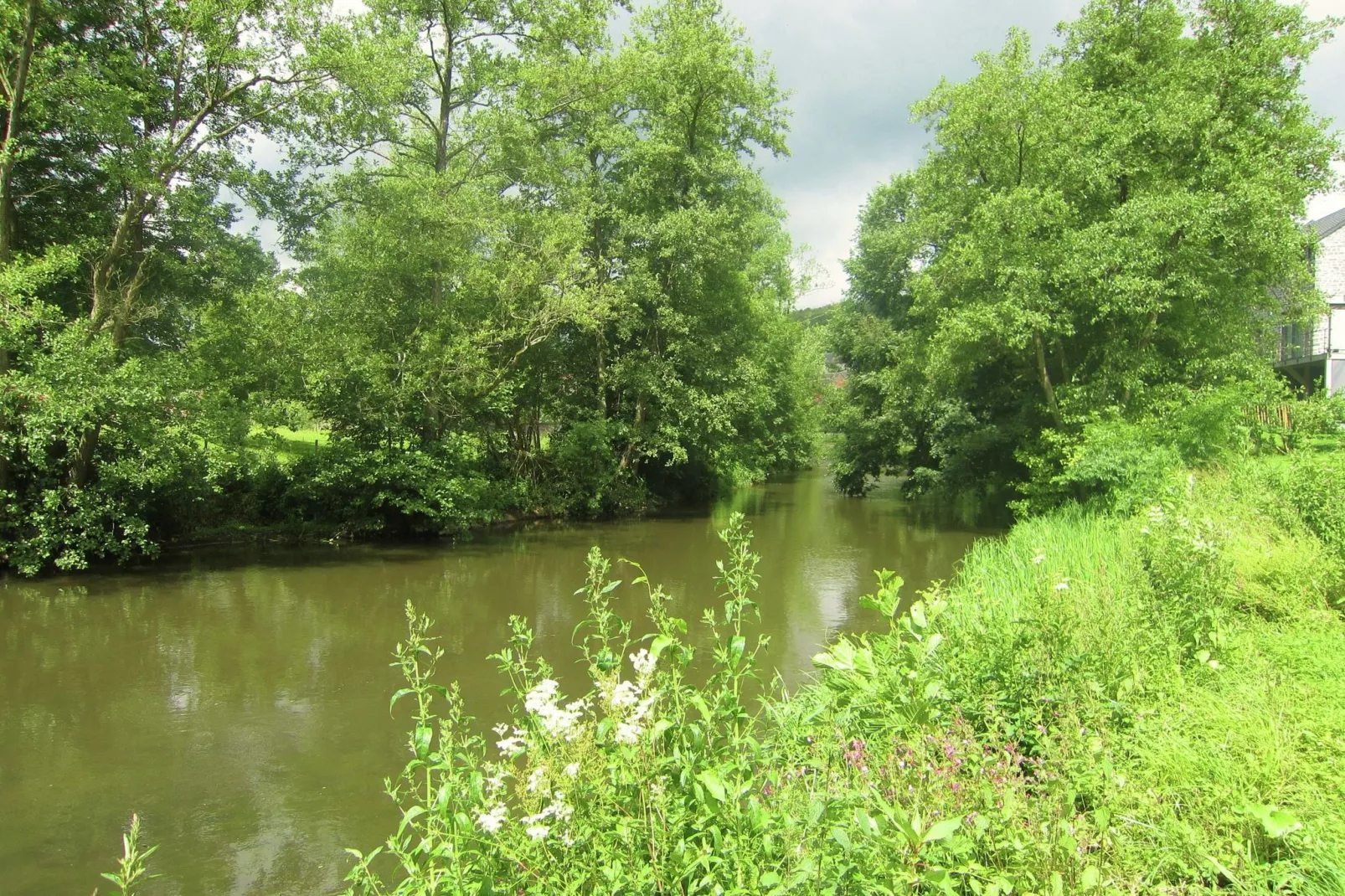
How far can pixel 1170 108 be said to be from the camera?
15672 millimetres

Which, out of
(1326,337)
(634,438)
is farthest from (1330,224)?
(634,438)

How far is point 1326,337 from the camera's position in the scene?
1029 inches

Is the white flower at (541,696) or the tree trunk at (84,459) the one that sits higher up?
the tree trunk at (84,459)

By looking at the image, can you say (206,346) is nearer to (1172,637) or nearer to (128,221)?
(128,221)

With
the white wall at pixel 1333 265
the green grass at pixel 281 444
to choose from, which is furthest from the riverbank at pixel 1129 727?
the white wall at pixel 1333 265

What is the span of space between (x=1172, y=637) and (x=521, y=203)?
62.3 feet

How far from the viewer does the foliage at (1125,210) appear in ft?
49.9

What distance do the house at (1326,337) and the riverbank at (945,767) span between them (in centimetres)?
2553

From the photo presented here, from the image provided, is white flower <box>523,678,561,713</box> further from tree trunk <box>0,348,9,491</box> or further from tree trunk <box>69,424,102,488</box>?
tree trunk <box>69,424,102,488</box>

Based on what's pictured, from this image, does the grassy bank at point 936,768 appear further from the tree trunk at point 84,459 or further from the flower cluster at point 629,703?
the tree trunk at point 84,459

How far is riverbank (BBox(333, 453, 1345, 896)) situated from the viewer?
2627 mm

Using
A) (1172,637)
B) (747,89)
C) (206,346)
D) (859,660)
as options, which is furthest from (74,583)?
(747,89)

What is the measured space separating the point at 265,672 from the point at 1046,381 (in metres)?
16.1

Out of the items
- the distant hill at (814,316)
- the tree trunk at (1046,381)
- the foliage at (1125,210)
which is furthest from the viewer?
the distant hill at (814,316)
